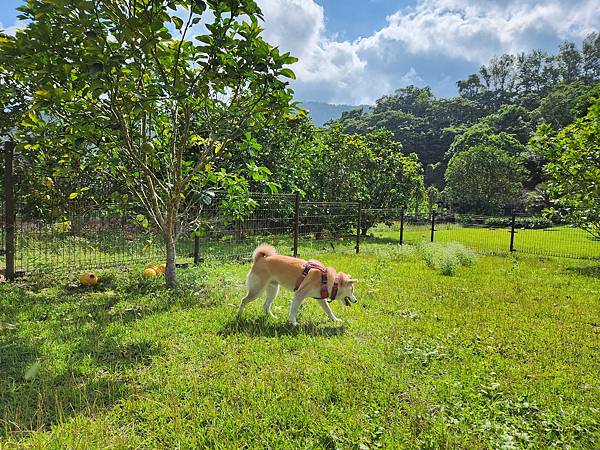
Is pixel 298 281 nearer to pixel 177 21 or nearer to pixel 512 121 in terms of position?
pixel 177 21

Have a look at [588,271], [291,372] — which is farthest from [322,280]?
[588,271]

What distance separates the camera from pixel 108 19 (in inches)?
161

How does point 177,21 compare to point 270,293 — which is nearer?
point 177,21

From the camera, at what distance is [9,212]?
639 centimetres

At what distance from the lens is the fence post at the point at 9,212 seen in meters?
6.38

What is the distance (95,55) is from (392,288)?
5809 millimetres

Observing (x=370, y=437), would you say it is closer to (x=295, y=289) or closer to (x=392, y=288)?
(x=295, y=289)

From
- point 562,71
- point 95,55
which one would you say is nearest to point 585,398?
point 95,55

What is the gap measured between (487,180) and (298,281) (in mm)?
43282

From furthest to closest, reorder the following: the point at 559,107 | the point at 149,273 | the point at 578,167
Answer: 1. the point at 559,107
2. the point at 578,167
3. the point at 149,273

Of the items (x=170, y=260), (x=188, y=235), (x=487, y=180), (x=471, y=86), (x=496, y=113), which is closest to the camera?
(x=170, y=260)

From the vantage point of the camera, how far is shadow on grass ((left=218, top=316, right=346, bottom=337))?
4426mm

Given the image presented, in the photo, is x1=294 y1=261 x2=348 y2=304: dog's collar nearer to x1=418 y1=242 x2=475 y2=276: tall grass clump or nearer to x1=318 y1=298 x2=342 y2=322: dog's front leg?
x1=318 y1=298 x2=342 y2=322: dog's front leg

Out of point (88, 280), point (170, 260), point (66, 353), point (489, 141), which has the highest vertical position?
point (489, 141)
